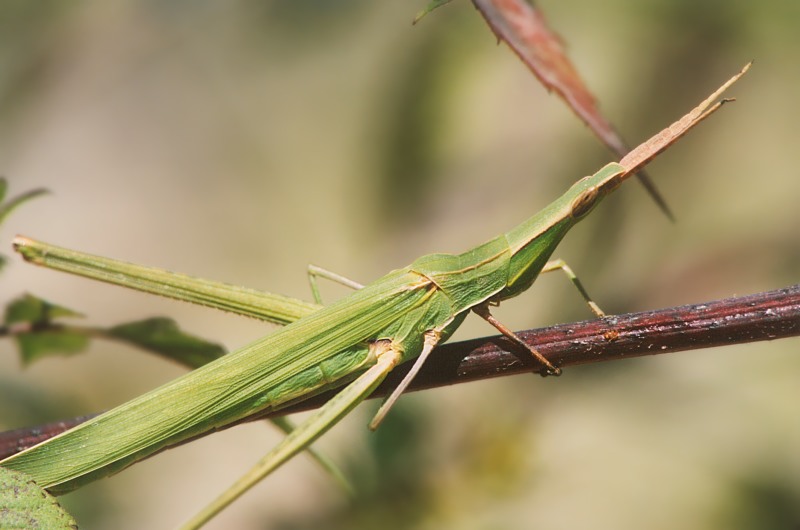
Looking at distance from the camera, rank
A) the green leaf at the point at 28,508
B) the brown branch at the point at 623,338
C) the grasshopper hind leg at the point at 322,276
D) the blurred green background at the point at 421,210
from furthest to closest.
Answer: the blurred green background at the point at 421,210, the grasshopper hind leg at the point at 322,276, the brown branch at the point at 623,338, the green leaf at the point at 28,508

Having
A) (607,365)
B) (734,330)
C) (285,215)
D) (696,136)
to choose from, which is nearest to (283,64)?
(285,215)

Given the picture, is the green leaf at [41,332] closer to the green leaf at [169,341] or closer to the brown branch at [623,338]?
the green leaf at [169,341]

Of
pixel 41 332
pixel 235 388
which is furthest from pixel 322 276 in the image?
pixel 41 332

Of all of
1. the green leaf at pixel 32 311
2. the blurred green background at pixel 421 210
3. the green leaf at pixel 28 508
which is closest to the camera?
the green leaf at pixel 28 508

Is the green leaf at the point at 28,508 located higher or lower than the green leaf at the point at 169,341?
lower

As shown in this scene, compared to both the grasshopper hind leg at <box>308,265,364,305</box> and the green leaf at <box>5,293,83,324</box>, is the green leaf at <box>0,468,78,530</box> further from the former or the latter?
the grasshopper hind leg at <box>308,265,364,305</box>

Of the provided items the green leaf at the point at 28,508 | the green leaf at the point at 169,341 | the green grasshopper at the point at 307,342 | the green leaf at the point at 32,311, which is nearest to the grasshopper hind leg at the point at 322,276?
the green grasshopper at the point at 307,342
